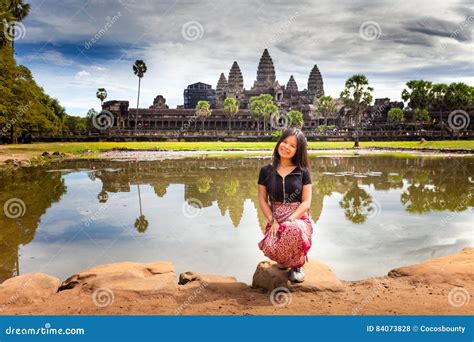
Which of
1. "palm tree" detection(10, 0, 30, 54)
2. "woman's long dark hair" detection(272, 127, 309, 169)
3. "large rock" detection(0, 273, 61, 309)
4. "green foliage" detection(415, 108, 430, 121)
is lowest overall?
"large rock" detection(0, 273, 61, 309)

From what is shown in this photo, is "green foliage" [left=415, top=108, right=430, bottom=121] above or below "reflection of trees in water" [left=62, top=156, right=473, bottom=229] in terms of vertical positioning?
above

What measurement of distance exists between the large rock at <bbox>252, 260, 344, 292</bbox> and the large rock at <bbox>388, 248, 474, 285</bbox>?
988 millimetres

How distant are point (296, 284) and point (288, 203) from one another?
0.85 m

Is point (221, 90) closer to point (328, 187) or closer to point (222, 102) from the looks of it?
point (222, 102)

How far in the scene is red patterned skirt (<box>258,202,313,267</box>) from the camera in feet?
15.3

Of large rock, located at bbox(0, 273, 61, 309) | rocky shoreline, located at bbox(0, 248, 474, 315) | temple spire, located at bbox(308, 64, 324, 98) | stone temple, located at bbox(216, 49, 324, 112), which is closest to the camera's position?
rocky shoreline, located at bbox(0, 248, 474, 315)

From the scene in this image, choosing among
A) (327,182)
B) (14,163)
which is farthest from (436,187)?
(14,163)

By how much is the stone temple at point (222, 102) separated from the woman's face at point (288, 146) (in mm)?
76117

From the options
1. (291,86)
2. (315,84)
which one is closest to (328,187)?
(291,86)

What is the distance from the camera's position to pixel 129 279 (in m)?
4.98

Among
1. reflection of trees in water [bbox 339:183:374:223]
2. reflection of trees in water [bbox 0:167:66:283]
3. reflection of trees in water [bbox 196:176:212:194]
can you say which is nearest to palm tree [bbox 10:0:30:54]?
reflection of trees in water [bbox 0:167:66:283]

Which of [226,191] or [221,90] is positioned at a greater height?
[221,90]

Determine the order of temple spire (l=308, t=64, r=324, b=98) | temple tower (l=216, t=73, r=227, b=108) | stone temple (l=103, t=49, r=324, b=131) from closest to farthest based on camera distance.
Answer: stone temple (l=103, t=49, r=324, b=131), temple tower (l=216, t=73, r=227, b=108), temple spire (l=308, t=64, r=324, b=98)

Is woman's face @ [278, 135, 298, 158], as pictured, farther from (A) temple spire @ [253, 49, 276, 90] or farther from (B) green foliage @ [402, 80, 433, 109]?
(A) temple spire @ [253, 49, 276, 90]
